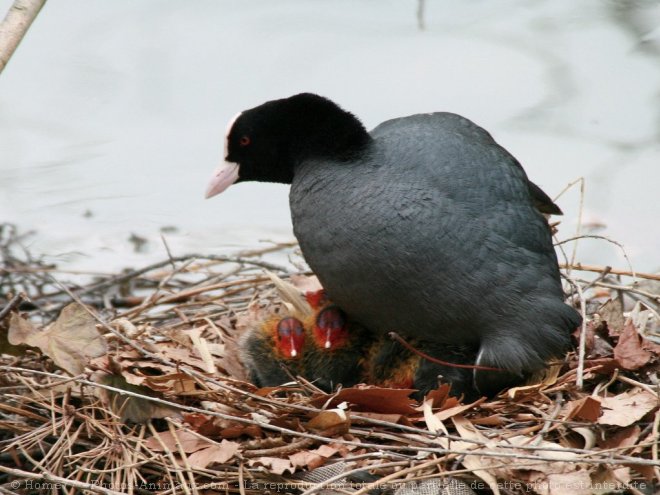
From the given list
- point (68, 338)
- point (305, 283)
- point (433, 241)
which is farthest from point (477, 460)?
point (305, 283)

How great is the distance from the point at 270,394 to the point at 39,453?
0.74m

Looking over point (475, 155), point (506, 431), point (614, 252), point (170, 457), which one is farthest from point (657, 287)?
point (170, 457)

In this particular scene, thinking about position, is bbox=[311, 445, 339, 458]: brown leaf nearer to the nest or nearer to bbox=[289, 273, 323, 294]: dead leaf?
the nest

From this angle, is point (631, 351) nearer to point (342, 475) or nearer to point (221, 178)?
point (342, 475)

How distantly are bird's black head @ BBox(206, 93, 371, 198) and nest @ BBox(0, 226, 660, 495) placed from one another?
741 millimetres

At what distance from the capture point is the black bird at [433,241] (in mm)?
3672

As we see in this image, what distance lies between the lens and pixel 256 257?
221 inches

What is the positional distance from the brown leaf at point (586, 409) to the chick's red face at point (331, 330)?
922 mm

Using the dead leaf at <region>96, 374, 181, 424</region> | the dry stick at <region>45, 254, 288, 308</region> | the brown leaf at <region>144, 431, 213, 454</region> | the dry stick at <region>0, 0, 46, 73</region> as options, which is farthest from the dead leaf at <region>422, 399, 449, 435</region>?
the dry stick at <region>45, 254, 288, 308</region>

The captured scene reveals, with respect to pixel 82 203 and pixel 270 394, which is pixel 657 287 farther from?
pixel 82 203

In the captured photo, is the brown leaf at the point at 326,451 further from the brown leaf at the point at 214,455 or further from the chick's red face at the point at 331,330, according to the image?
the chick's red face at the point at 331,330

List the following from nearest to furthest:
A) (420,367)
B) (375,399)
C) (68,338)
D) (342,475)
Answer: (342,475) → (375,399) → (68,338) → (420,367)

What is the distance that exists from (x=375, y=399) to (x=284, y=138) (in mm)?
1176

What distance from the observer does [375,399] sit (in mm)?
3447
